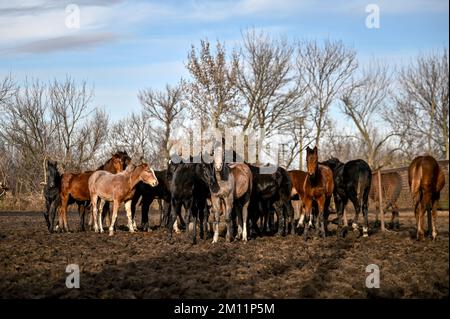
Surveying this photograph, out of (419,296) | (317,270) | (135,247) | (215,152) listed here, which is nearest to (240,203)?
(215,152)

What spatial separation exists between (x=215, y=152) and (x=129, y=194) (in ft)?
12.7

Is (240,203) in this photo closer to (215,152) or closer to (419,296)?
(215,152)

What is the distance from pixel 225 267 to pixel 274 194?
6592 mm

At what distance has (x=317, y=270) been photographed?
9.79 m

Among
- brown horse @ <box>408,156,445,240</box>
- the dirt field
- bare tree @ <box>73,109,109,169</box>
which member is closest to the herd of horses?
brown horse @ <box>408,156,445,240</box>

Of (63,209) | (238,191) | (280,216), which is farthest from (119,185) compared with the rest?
(280,216)

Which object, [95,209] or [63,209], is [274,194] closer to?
[95,209]

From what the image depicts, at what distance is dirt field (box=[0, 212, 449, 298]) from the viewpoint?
8.07 meters

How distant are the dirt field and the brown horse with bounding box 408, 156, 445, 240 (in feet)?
1.79

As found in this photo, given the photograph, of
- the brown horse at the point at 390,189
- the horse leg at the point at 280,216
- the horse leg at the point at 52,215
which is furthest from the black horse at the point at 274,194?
the horse leg at the point at 52,215

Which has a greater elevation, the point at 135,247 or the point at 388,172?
the point at 388,172

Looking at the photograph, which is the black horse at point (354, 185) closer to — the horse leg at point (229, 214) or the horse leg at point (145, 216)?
the horse leg at point (229, 214)

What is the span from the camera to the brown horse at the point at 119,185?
16766 mm

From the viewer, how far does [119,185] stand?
55.4ft
